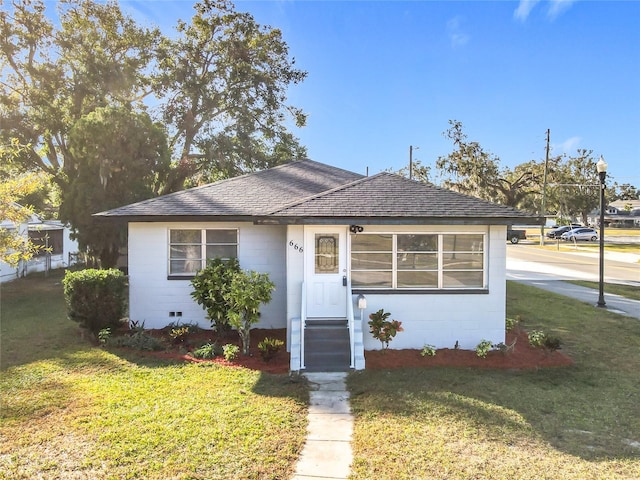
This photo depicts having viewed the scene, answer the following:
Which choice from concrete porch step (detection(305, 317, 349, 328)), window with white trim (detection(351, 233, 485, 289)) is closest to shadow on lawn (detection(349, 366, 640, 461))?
concrete porch step (detection(305, 317, 349, 328))

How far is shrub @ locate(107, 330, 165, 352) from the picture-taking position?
8648 millimetres

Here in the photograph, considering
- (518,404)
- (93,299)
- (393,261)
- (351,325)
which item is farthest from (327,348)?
(93,299)

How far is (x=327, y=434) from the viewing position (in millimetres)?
5191

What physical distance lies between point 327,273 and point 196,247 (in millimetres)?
3674

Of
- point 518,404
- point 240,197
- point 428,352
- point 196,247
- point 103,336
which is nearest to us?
point 518,404

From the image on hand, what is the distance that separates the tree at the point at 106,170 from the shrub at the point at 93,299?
809 cm

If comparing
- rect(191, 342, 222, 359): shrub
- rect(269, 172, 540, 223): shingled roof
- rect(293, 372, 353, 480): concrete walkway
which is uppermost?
rect(269, 172, 540, 223): shingled roof

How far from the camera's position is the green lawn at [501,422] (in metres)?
4.48

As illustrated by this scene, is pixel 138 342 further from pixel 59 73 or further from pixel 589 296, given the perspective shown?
pixel 59 73

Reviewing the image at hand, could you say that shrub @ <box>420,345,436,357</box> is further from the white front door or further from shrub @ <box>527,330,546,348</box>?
shrub @ <box>527,330,546,348</box>

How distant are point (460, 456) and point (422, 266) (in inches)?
186

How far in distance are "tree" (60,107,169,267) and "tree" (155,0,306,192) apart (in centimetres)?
555

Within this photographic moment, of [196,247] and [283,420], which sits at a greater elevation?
[196,247]

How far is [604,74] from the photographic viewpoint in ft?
70.6
